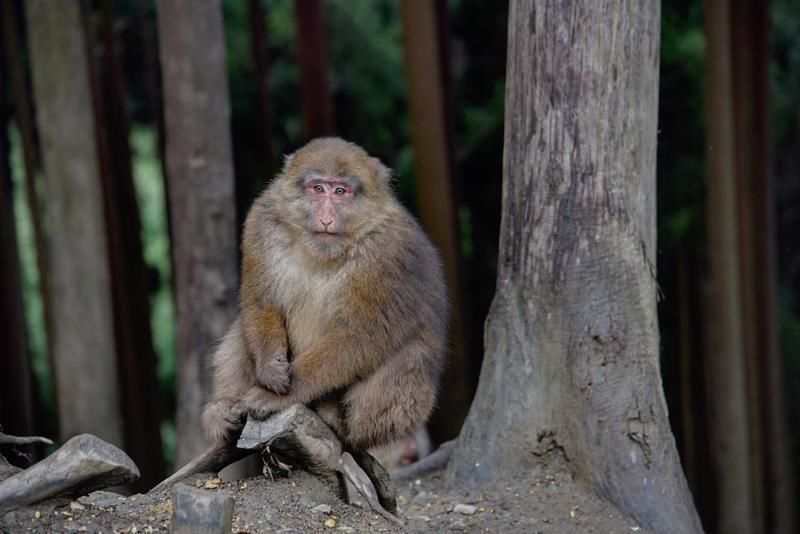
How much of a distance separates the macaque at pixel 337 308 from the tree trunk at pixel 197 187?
7.74ft

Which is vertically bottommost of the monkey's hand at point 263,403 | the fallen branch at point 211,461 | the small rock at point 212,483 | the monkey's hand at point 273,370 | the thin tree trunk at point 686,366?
the thin tree trunk at point 686,366

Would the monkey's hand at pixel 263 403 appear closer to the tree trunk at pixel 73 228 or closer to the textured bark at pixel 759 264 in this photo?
the tree trunk at pixel 73 228

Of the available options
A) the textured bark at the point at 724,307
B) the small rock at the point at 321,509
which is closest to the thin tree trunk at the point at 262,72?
the textured bark at the point at 724,307

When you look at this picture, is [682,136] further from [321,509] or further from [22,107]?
[321,509]

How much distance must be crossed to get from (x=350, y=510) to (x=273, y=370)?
627 millimetres

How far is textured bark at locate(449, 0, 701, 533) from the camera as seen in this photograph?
5035mm

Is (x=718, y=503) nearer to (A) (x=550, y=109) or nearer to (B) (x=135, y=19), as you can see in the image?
(A) (x=550, y=109)

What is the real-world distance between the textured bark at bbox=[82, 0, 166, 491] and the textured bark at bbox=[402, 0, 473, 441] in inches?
94.9

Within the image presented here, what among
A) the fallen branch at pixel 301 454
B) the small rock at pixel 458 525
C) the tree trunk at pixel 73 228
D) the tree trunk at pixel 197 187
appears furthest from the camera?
the tree trunk at pixel 73 228

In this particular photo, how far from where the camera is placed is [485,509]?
16.9 feet

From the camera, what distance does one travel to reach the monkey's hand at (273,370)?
4723 mm

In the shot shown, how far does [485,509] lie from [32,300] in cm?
1030

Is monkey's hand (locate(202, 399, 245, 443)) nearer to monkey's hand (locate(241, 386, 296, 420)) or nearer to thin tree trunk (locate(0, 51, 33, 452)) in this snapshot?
monkey's hand (locate(241, 386, 296, 420))

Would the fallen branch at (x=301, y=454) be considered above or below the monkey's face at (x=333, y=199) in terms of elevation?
below
